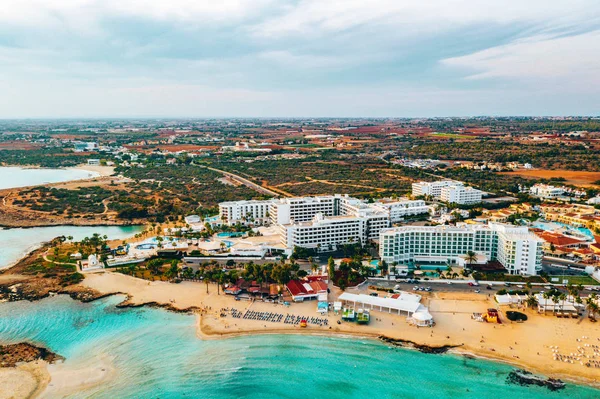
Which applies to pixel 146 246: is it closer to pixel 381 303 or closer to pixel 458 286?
pixel 381 303

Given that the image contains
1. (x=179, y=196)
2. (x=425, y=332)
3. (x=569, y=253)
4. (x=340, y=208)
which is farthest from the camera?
(x=179, y=196)

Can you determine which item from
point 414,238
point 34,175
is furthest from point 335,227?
point 34,175

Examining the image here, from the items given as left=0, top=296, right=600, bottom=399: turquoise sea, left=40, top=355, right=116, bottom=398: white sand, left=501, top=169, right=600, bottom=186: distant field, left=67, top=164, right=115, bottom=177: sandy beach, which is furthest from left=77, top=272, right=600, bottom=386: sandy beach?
left=67, top=164, right=115, bottom=177: sandy beach

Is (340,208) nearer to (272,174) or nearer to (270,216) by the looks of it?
(270,216)

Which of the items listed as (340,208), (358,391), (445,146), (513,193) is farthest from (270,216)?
(445,146)

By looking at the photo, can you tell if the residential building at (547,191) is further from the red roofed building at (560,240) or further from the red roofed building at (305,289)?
the red roofed building at (305,289)

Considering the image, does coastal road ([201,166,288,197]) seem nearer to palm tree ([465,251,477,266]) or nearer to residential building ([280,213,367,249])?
residential building ([280,213,367,249])
